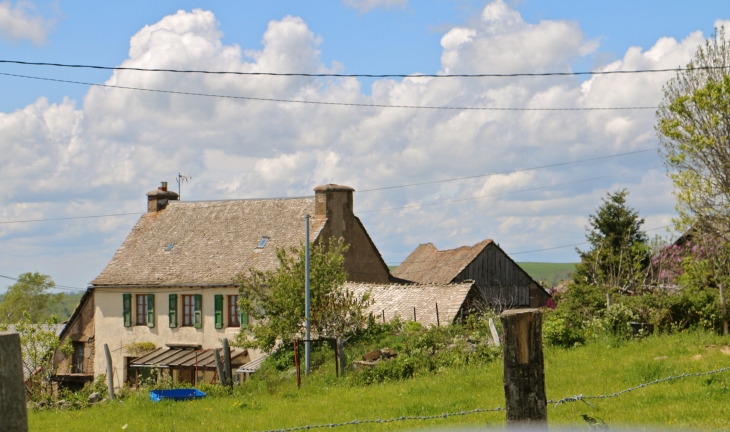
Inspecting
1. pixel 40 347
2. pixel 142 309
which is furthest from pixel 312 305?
pixel 142 309

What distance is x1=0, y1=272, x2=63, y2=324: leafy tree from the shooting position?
9075 cm

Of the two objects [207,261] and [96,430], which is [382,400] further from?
[207,261]

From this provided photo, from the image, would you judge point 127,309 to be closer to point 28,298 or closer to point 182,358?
point 182,358

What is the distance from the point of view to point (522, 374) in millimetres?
5812

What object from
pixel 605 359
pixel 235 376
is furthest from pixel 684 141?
pixel 235 376

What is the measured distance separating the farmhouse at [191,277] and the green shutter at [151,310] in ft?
0.16

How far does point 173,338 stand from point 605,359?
24793mm

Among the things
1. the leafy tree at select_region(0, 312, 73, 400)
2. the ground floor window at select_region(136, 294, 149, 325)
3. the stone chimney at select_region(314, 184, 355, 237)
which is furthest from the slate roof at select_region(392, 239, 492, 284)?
the leafy tree at select_region(0, 312, 73, 400)

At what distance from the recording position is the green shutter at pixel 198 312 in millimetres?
36500

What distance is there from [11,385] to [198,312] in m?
33.0

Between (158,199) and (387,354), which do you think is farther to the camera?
(158,199)

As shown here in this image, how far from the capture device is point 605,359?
56.0 feet

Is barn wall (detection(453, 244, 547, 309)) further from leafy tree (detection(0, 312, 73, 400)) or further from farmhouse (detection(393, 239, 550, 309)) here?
leafy tree (detection(0, 312, 73, 400))

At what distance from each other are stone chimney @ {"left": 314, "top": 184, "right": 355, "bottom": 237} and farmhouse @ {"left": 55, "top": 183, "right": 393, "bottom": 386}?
0.15 ft
